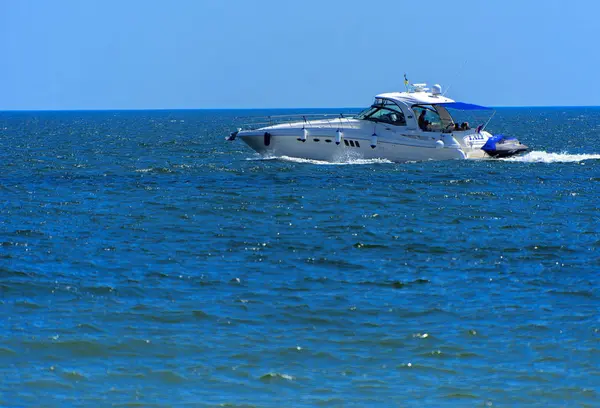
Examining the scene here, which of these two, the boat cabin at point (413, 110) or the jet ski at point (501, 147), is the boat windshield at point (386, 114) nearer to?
the boat cabin at point (413, 110)

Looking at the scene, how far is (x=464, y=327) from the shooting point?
44.6 feet

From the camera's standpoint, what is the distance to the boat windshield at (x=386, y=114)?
1436 inches

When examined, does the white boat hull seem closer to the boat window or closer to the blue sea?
the boat window

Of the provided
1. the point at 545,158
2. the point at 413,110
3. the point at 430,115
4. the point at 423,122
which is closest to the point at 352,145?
the point at 413,110

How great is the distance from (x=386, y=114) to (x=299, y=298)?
73.1 ft

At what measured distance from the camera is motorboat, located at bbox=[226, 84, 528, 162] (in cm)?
3656

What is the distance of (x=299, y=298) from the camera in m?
15.2

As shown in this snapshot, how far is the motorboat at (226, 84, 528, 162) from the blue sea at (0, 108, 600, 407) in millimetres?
7299

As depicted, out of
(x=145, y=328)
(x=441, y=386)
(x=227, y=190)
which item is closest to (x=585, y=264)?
(x=441, y=386)

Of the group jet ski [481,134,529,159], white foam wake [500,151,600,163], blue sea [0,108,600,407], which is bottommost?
blue sea [0,108,600,407]

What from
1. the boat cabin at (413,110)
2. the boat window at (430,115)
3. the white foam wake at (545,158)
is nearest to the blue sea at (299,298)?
the boat cabin at (413,110)

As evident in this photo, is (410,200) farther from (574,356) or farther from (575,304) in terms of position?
(574,356)

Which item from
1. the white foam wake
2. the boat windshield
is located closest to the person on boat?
the boat windshield

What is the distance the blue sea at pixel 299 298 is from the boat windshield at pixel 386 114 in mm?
7281
